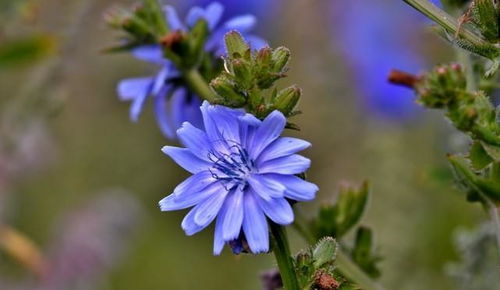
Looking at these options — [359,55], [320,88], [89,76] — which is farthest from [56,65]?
[89,76]

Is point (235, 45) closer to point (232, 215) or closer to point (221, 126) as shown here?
point (221, 126)

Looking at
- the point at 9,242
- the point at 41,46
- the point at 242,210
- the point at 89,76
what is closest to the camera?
the point at 242,210

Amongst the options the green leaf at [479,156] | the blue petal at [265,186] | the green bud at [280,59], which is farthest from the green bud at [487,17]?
the blue petal at [265,186]

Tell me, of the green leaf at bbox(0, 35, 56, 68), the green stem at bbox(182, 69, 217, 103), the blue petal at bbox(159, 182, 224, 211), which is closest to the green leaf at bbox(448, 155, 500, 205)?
the blue petal at bbox(159, 182, 224, 211)

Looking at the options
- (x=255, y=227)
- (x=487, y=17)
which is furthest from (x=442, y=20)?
(x=255, y=227)

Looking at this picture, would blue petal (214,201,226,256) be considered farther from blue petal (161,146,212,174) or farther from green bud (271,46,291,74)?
A: green bud (271,46,291,74)

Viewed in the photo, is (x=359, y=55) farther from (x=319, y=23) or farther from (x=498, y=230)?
(x=498, y=230)

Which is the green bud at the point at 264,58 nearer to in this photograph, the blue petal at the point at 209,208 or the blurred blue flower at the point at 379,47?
the blue petal at the point at 209,208
